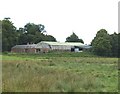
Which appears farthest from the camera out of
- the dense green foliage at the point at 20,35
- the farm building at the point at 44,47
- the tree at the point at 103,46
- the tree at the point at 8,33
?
the farm building at the point at 44,47

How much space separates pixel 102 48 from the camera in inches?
3423

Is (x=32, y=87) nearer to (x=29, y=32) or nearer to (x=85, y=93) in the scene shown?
(x=85, y=93)

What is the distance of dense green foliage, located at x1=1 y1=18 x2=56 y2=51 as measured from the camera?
97000 mm

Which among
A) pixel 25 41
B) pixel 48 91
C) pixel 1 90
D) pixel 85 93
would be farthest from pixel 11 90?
pixel 25 41

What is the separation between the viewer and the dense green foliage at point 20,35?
97000 millimetres

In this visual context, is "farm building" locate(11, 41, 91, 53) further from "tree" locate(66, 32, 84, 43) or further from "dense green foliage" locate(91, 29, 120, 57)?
"dense green foliage" locate(91, 29, 120, 57)

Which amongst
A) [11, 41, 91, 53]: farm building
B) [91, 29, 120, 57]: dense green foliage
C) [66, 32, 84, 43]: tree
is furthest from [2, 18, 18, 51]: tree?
[66, 32, 84, 43]: tree

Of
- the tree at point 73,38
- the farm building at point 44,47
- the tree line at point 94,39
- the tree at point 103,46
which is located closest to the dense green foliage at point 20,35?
the tree line at point 94,39

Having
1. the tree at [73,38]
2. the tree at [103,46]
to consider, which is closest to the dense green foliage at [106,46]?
the tree at [103,46]

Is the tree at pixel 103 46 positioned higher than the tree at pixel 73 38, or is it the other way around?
the tree at pixel 73 38

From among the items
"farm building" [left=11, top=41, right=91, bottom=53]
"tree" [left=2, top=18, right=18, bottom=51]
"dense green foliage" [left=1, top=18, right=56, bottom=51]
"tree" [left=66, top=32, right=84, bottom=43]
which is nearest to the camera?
"tree" [left=2, top=18, right=18, bottom=51]

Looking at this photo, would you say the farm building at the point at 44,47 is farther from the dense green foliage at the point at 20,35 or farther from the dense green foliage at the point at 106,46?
the dense green foliage at the point at 106,46

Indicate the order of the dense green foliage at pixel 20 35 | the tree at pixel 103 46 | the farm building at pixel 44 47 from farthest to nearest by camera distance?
the farm building at pixel 44 47, the dense green foliage at pixel 20 35, the tree at pixel 103 46

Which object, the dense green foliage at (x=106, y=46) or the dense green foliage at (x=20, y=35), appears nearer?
the dense green foliage at (x=106, y=46)
